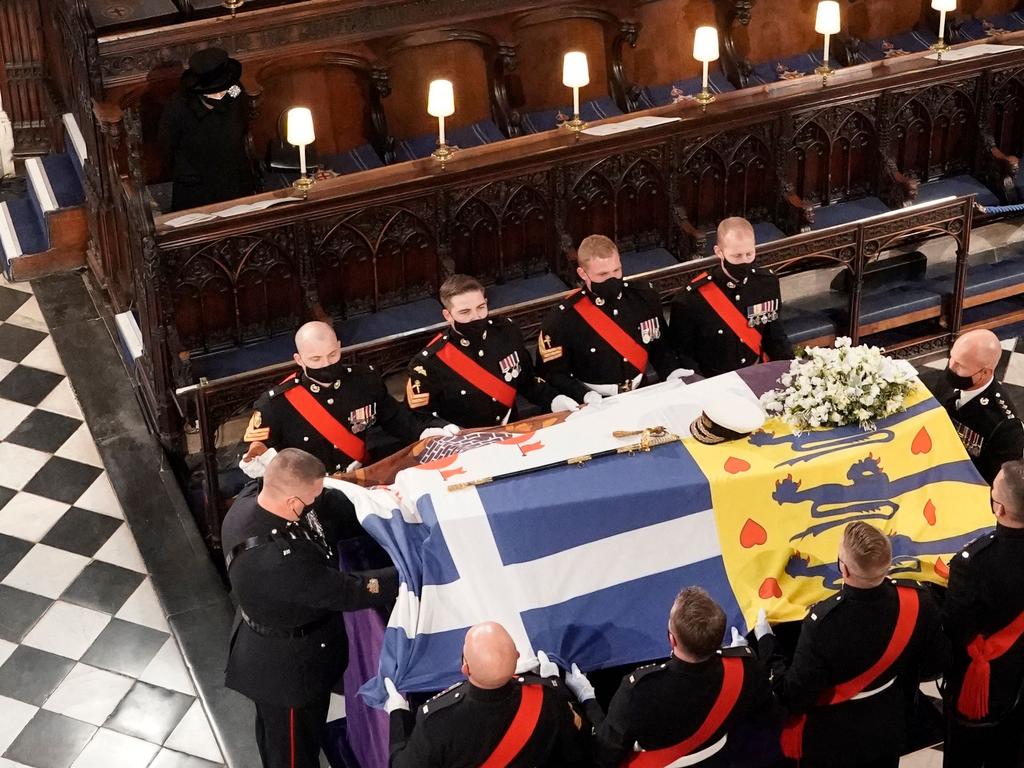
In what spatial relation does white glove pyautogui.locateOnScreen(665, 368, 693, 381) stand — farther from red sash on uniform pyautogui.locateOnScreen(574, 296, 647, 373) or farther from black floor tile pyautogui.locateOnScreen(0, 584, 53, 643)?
black floor tile pyautogui.locateOnScreen(0, 584, 53, 643)

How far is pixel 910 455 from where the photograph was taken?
571 centimetres

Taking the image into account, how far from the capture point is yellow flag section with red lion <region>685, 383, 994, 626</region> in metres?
5.45

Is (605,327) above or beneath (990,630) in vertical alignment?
above

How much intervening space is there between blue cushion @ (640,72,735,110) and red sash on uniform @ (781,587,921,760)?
15.5 ft

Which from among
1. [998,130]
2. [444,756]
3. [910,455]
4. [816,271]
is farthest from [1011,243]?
[444,756]

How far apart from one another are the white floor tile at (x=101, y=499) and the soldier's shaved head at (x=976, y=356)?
377cm

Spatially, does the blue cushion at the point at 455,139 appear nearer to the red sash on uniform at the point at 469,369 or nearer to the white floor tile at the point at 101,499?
the red sash on uniform at the point at 469,369

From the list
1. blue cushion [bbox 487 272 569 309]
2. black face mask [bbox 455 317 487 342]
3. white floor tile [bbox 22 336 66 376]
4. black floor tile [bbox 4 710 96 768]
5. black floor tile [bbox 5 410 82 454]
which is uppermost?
black face mask [bbox 455 317 487 342]

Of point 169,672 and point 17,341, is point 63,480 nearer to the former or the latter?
point 17,341

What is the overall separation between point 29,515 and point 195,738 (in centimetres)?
167

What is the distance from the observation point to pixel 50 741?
607 centimetres

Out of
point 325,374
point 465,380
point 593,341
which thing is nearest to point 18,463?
point 325,374

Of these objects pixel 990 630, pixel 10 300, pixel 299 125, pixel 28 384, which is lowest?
pixel 990 630

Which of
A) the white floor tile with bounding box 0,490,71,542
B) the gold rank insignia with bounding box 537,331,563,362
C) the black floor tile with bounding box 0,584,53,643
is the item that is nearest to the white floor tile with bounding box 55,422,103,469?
the white floor tile with bounding box 0,490,71,542
